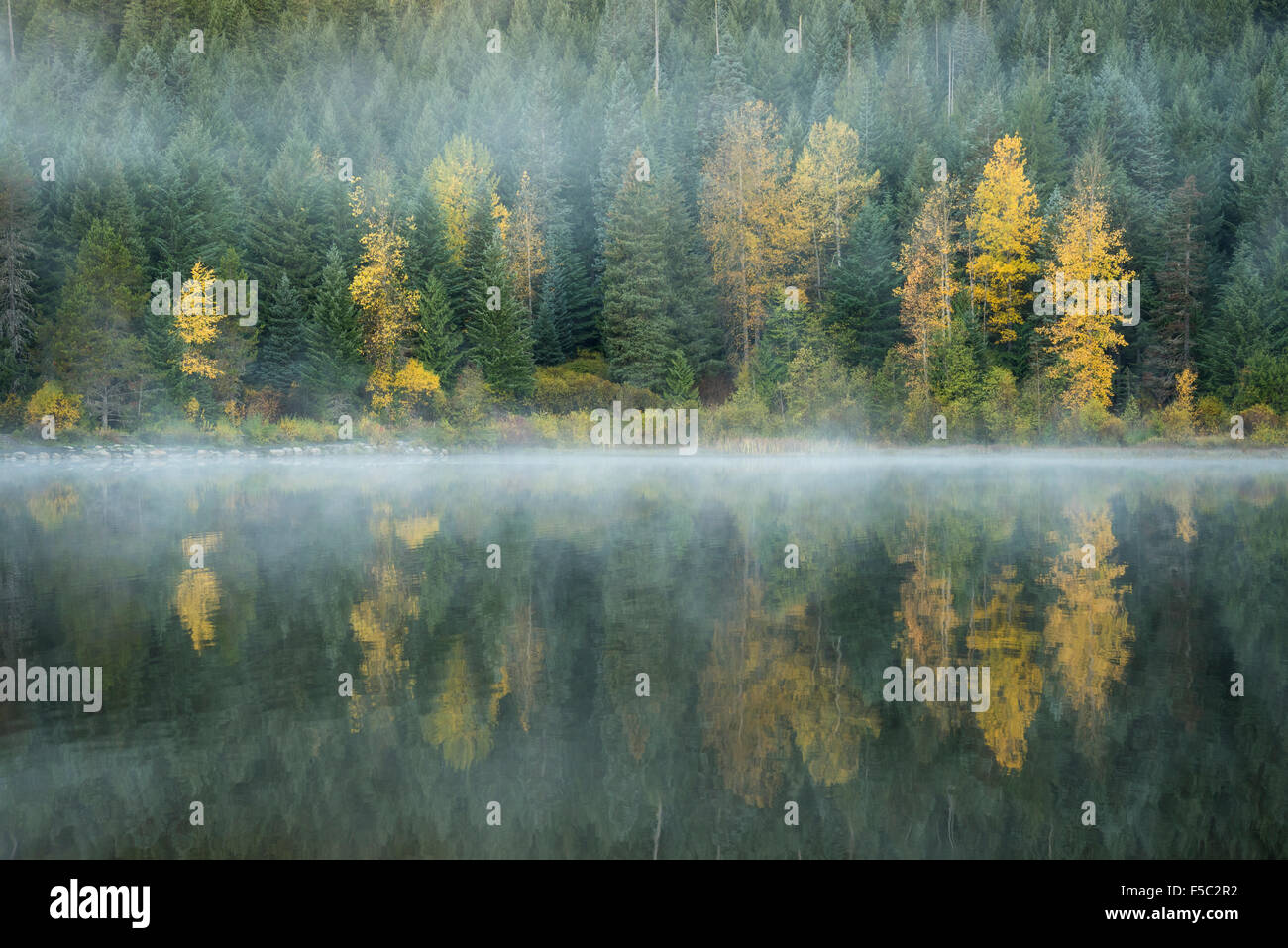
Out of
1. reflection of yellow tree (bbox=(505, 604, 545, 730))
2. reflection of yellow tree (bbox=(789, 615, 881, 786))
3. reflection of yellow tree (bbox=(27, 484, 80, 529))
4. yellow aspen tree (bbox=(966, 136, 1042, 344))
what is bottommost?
reflection of yellow tree (bbox=(789, 615, 881, 786))

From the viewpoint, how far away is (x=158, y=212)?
67.2 m

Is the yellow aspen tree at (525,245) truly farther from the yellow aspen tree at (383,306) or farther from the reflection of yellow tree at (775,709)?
the reflection of yellow tree at (775,709)

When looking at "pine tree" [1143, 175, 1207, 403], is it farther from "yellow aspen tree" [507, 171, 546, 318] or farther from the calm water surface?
the calm water surface

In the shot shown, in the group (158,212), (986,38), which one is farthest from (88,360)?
(986,38)

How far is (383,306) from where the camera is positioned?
6525 cm

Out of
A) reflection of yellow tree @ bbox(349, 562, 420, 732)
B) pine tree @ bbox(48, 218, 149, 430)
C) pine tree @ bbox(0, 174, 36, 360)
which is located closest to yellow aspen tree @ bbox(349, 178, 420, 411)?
pine tree @ bbox(48, 218, 149, 430)

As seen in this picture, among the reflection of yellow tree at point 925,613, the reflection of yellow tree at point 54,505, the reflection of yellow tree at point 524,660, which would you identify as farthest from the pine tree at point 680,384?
the reflection of yellow tree at point 524,660

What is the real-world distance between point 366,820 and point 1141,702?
7.91 m

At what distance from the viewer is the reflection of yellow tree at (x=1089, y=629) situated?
11625 millimetres

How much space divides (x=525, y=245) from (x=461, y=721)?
68.6 metres

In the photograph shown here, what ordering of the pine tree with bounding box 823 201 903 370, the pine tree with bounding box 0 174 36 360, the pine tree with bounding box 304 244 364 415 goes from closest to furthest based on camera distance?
the pine tree with bounding box 0 174 36 360, the pine tree with bounding box 304 244 364 415, the pine tree with bounding box 823 201 903 370

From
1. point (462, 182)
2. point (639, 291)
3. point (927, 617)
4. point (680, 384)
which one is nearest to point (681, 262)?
point (639, 291)

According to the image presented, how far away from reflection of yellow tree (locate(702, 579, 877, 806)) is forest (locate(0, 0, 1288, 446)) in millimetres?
46314

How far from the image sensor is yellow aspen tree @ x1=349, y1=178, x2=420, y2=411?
6444 centimetres
